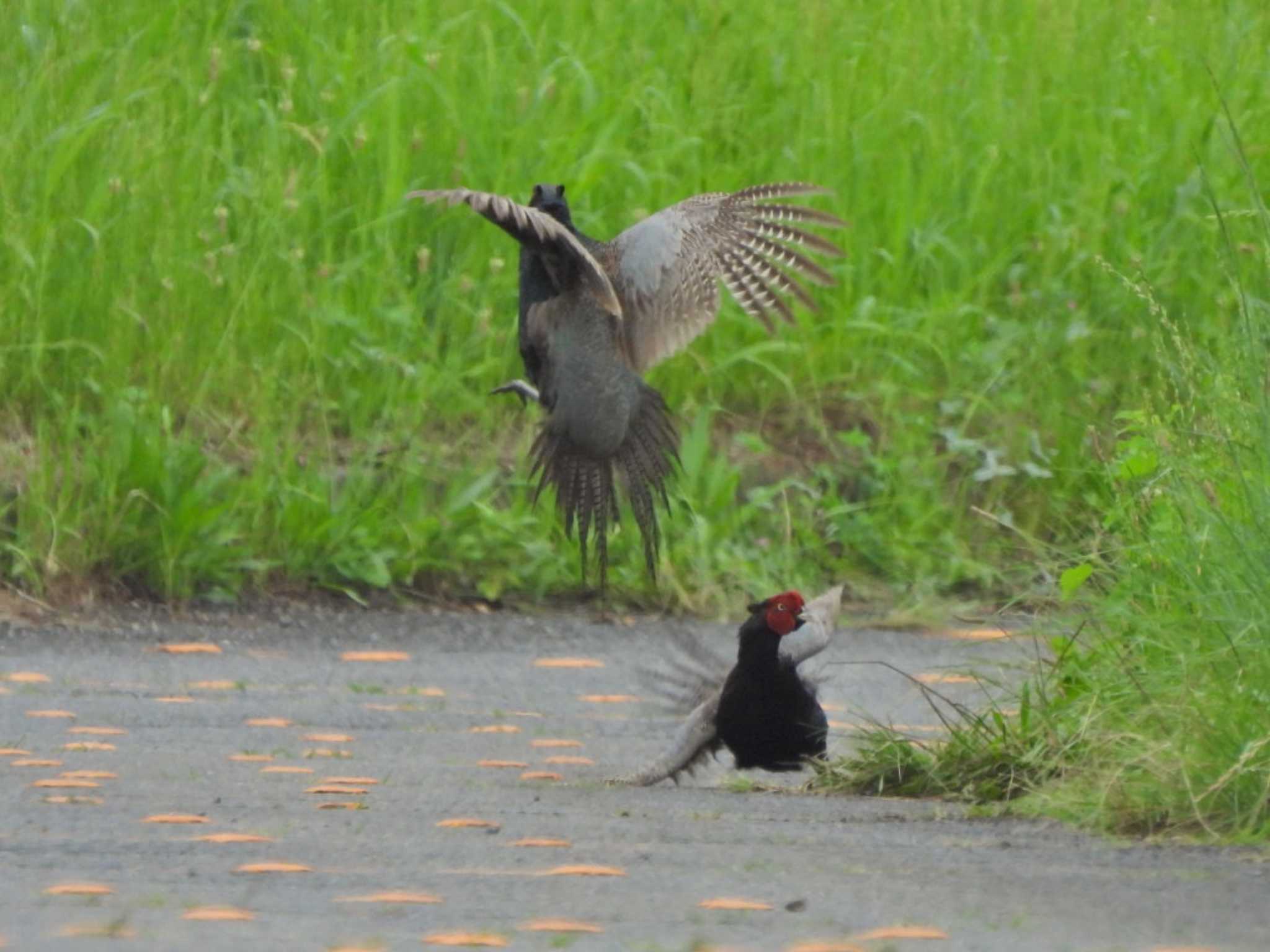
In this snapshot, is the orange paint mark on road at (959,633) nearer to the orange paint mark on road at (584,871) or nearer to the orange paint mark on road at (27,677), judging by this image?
the orange paint mark on road at (27,677)

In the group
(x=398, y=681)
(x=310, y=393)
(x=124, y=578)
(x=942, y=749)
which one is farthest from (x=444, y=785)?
(x=310, y=393)

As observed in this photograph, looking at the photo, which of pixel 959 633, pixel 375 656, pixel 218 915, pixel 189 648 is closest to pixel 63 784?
pixel 218 915

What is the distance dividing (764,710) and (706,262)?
201cm

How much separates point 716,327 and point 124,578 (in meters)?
2.82

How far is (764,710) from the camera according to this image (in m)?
6.50

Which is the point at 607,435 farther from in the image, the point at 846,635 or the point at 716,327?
the point at 716,327

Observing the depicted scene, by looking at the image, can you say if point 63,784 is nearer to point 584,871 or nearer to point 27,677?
point 584,871

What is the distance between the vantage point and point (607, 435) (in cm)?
735

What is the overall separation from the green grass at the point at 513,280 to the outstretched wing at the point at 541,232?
170 cm

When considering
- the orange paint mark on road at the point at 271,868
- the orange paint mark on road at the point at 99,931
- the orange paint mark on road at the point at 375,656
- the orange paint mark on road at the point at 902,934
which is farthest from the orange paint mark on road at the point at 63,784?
the orange paint mark on road at the point at 375,656

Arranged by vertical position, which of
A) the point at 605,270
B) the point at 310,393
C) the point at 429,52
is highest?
the point at 429,52

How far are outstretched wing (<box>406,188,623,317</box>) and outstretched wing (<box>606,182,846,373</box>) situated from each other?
19 centimetres

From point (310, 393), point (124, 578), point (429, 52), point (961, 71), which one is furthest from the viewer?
point (961, 71)

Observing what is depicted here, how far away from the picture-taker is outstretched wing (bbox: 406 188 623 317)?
21.0ft
